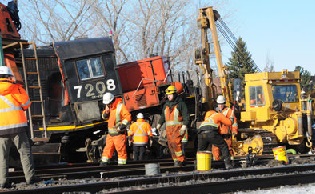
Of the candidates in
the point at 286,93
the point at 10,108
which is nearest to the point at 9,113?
the point at 10,108

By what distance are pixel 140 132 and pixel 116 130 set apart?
434 centimetres

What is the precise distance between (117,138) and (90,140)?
4.74 m

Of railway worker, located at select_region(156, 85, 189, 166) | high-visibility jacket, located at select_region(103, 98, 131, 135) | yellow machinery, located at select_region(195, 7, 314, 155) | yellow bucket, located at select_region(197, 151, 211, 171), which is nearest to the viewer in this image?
yellow bucket, located at select_region(197, 151, 211, 171)

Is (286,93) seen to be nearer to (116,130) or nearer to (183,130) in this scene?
(183,130)

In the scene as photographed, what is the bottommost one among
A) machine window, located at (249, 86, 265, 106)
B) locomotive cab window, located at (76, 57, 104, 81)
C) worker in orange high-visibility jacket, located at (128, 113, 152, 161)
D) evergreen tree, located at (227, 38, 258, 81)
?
worker in orange high-visibility jacket, located at (128, 113, 152, 161)

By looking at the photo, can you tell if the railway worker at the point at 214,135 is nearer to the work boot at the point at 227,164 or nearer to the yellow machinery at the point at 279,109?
the work boot at the point at 227,164

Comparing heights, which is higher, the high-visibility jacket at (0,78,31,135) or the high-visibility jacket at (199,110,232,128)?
the high-visibility jacket at (0,78,31,135)

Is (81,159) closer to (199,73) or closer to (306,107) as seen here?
(199,73)

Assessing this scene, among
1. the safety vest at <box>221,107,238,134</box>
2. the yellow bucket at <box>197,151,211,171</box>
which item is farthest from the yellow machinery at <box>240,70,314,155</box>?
the yellow bucket at <box>197,151,211,171</box>

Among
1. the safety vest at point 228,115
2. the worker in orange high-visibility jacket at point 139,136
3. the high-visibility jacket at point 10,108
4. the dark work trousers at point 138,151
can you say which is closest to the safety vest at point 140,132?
the worker in orange high-visibility jacket at point 139,136

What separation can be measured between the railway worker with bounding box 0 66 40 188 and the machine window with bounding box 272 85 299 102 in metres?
13.3

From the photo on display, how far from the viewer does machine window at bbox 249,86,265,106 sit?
68.3 ft

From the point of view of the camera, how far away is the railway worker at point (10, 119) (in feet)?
29.2

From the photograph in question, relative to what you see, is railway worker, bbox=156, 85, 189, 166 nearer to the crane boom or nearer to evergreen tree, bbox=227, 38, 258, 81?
the crane boom
